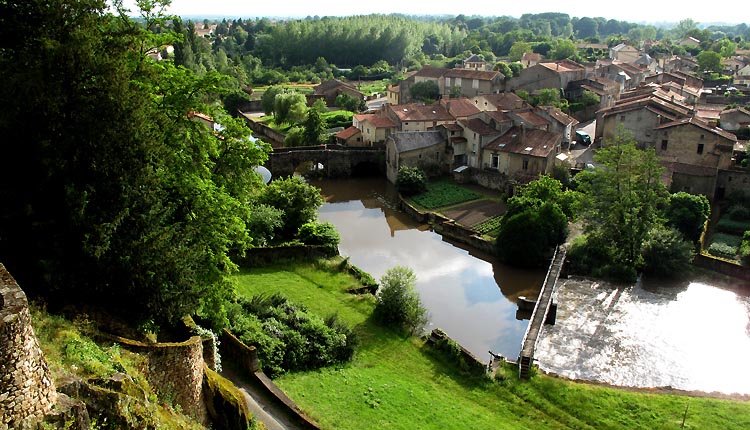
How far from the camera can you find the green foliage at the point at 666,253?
3058 cm

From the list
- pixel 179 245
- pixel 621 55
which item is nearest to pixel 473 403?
pixel 179 245

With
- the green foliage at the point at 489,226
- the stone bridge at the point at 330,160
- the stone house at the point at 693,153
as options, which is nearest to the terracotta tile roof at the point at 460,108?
the stone bridge at the point at 330,160

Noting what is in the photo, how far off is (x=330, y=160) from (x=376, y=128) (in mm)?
4937

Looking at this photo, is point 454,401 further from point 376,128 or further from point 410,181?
point 376,128

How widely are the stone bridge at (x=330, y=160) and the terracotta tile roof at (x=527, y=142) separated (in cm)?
1074

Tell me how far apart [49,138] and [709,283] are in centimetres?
2955

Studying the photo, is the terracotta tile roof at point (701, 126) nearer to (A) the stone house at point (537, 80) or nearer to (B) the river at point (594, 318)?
(B) the river at point (594, 318)

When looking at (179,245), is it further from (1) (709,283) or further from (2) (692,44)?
(2) (692,44)

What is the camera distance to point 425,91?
240 ft

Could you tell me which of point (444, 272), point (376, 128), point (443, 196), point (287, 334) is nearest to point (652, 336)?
point (444, 272)

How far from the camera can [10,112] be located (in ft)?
42.8

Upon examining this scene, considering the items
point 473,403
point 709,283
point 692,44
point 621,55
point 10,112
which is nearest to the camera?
point 10,112

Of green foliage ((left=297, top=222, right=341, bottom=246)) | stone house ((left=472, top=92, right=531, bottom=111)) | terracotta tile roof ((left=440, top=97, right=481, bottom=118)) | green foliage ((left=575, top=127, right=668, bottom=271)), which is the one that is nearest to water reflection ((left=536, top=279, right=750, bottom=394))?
green foliage ((left=575, top=127, right=668, bottom=271))

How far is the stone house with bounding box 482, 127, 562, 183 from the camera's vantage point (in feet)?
143
